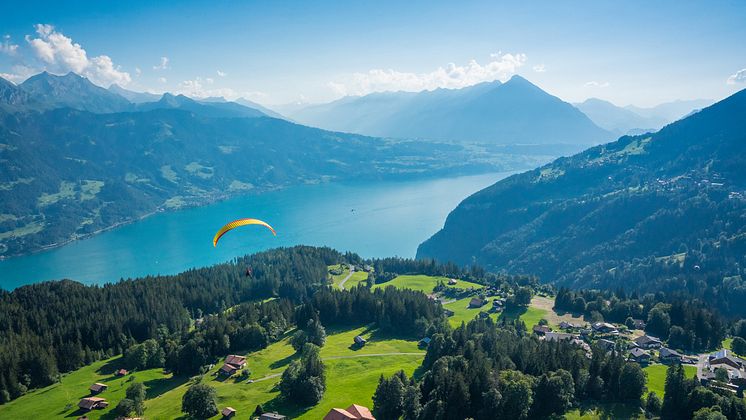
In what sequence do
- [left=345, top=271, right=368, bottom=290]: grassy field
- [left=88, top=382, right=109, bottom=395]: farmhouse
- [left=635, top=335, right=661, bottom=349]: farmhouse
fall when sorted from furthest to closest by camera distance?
[left=345, top=271, right=368, bottom=290]: grassy field < [left=635, top=335, right=661, bottom=349]: farmhouse < [left=88, top=382, right=109, bottom=395]: farmhouse

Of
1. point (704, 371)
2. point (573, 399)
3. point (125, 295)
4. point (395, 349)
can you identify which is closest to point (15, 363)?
point (125, 295)

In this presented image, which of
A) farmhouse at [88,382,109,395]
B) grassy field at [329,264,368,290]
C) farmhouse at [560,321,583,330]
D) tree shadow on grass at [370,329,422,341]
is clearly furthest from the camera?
grassy field at [329,264,368,290]

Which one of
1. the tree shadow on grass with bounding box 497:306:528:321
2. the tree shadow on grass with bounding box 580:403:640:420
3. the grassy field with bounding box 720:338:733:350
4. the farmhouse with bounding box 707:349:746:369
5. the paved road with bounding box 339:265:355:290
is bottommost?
the grassy field with bounding box 720:338:733:350

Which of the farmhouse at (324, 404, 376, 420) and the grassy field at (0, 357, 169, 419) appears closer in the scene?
the farmhouse at (324, 404, 376, 420)

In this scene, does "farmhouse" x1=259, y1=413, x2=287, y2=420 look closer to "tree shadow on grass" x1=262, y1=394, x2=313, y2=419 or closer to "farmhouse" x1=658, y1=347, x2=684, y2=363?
"tree shadow on grass" x1=262, y1=394, x2=313, y2=419

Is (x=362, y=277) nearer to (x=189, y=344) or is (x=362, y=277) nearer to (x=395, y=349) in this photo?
(x=395, y=349)

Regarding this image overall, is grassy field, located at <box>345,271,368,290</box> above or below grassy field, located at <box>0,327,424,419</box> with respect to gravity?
below

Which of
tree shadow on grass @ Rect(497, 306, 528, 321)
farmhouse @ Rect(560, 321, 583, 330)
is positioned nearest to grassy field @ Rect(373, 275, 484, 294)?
tree shadow on grass @ Rect(497, 306, 528, 321)
